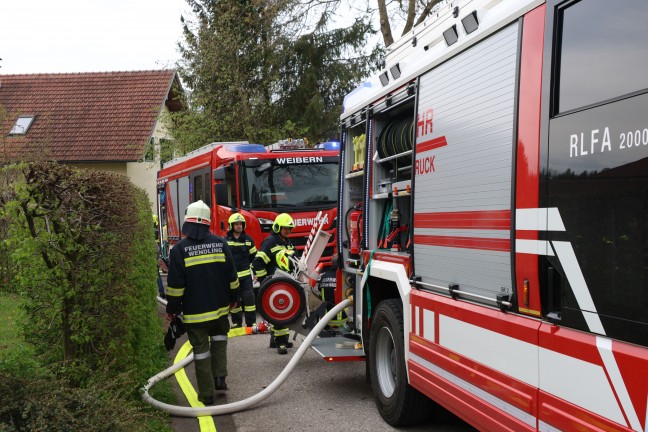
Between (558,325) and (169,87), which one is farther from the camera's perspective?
(169,87)

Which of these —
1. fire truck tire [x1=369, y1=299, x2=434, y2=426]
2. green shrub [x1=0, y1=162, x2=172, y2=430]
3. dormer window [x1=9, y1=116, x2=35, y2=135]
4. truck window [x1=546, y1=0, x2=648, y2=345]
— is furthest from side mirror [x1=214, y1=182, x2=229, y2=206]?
dormer window [x1=9, y1=116, x2=35, y2=135]

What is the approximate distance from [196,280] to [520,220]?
3.82 metres

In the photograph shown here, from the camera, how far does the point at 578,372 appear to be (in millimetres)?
3215

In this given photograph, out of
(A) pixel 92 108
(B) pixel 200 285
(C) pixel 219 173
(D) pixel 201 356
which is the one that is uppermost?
(A) pixel 92 108

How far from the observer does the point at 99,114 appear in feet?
109

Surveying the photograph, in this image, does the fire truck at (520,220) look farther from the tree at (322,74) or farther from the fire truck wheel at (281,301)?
the tree at (322,74)

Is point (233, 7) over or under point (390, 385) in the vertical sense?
over

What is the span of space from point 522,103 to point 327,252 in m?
9.98

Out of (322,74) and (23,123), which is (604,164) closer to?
(322,74)

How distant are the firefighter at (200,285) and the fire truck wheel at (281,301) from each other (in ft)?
2.81

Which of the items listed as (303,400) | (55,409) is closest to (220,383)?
(303,400)

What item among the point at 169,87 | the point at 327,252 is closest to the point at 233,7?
the point at 169,87

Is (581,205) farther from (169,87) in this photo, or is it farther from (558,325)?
(169,87)

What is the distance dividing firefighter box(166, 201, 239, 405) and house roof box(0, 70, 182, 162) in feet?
80.5
